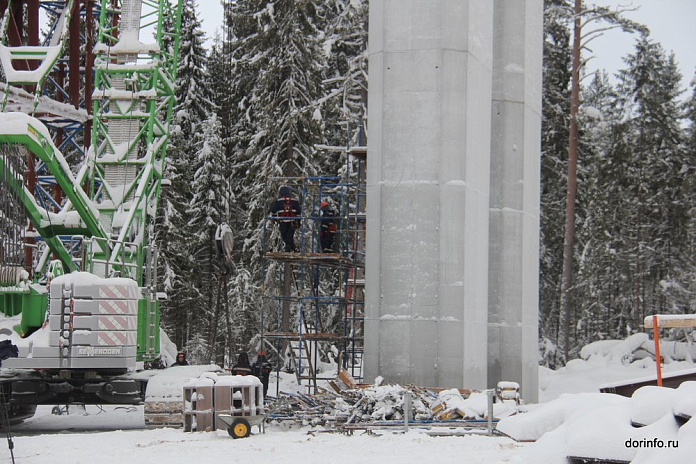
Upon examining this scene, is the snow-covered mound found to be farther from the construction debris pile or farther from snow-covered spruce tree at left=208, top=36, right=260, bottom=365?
snow-covered spruce tree at left=208, top=36, right=260, bottom=365

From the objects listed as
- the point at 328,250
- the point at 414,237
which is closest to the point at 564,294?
the point at 328,250

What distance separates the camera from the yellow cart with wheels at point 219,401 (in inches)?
626

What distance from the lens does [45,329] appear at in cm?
1728

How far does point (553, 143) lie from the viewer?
4278 centimetres

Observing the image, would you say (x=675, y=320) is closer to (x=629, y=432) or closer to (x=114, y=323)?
(x=629, y=432)

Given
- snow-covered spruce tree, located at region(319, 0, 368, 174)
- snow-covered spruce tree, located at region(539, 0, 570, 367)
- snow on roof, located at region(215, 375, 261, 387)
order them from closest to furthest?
snow on roof, located at region(215, 375, 261, 387) < snow-covered spruce tree, located at region(319, 0, 368, 174) < snow-covered spruce tree, located at region(539, 0, 570, 367)

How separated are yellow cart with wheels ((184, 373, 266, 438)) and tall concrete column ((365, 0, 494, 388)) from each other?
4.68 metres

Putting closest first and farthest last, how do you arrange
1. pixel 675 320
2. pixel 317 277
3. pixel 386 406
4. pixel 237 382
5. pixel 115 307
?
1. pixel 675 320
2. pixel 237 382
3. pixel 386 406
4. pixel 115 307
5. pixel 317 277

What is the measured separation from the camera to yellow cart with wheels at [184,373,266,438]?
1590 cm

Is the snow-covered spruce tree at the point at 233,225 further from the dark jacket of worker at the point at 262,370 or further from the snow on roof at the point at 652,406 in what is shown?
the snow on roof at the point at 652,406

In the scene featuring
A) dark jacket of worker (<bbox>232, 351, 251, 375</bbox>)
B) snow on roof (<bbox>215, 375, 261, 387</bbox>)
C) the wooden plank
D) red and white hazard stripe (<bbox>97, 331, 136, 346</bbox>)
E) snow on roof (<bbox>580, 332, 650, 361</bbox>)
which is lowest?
snow on roof (<bbox>580, 332, 650, 361</bbox>)

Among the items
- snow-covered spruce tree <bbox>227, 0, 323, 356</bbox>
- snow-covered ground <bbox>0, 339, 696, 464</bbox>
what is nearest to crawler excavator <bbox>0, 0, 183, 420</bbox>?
snow-covered ground <bbox>0, 339, 696, 464</bbox>

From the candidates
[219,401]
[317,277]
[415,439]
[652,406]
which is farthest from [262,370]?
[652,406]

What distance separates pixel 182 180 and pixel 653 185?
22.6 metres
